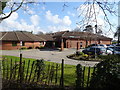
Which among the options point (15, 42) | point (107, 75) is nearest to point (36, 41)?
point (15, 42)

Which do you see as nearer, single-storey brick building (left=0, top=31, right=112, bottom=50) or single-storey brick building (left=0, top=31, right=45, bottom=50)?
single-storey brick building (left=0, top=31, right=45, bottom=50)

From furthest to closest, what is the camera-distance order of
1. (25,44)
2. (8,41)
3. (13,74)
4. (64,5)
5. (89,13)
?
1. (25,44)
2. (8,41)
3. (13,74)
4. (64,5)
5. (89,13)

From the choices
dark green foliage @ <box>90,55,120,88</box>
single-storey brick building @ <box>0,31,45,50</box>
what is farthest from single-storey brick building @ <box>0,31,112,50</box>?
dark green foliage @ <box>90,55,120,88</box>

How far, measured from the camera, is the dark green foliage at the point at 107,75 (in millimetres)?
3816

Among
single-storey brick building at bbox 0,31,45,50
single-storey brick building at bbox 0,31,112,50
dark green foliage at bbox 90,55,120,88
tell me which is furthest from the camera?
single-storey brick building at bbox 0,31,112,50

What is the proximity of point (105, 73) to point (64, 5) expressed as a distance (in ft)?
10.4

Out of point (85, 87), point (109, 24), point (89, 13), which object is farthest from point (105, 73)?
point (89, 13)

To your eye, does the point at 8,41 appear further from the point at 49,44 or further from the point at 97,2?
the point at 97,2

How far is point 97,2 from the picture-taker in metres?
4.34

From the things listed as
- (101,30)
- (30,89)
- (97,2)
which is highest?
(97,2)

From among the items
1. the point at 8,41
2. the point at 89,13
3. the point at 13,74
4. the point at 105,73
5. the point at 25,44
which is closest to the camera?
the point at 105,73

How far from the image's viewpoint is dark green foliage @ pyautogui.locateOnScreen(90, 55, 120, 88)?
12.5 feet

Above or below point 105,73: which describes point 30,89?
below

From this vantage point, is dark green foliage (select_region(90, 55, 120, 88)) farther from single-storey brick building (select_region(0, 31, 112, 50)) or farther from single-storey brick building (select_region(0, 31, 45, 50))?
single-storey brick building (select_region(0, 31, 45, 50))
